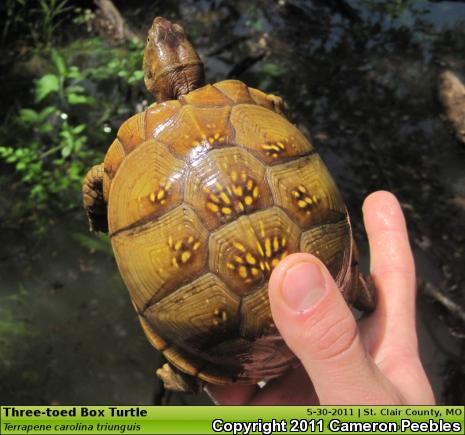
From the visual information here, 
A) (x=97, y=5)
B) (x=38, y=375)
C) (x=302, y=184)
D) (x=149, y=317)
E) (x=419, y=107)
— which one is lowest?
(x=38, y=375)

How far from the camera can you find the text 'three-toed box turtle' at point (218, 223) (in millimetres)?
1190

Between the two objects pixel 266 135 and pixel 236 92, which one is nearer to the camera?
pixel 266 135

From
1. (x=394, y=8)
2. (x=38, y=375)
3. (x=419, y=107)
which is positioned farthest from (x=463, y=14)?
(x=38, y=375)

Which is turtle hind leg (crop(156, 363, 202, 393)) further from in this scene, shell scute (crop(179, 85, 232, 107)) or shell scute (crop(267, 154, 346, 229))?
shell scute (crop(179, 85, 232, 107))

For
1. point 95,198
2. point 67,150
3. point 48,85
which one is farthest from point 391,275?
point 48,85

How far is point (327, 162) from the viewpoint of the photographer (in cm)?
274

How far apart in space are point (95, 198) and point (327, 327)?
51.1 inches

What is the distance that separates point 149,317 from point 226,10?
2944mm

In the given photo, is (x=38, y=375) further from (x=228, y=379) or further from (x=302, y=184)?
(x=302, y=184)

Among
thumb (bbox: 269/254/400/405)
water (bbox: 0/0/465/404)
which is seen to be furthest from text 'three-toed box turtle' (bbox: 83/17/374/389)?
water (bbox: 0/0/465/404)

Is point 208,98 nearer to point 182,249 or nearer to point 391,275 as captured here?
point 182,249

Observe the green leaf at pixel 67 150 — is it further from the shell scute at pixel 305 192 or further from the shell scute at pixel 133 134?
the shell scute at pixel 305 192

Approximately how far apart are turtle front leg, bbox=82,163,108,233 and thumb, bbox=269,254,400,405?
1023mm

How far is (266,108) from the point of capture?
5.05 ft
